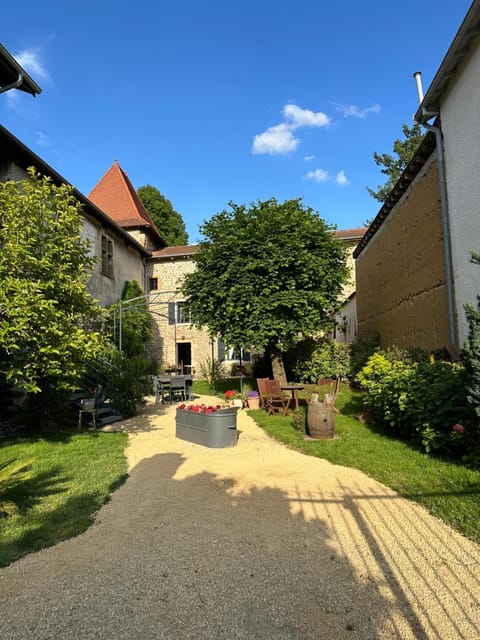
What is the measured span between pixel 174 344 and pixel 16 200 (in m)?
15.1

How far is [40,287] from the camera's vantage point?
508 cm

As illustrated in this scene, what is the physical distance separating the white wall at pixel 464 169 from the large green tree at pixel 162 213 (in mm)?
25722

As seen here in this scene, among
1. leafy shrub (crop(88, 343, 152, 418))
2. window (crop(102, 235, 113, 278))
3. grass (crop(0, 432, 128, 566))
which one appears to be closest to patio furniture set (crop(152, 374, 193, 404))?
leafy shrub (crop(88, 343, 152, 418))

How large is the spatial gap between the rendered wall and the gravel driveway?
548cm

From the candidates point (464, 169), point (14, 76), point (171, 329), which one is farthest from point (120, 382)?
point (171, 329)

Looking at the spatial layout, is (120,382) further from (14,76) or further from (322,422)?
(14,76)

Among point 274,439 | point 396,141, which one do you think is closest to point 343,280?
point 274,439

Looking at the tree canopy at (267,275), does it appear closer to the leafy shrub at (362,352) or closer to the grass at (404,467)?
the leafy shrub at (362,352)

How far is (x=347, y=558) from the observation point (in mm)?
2748

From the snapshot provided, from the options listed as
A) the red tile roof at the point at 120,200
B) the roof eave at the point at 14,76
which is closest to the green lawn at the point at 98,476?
the roof eave at the point at 14,76

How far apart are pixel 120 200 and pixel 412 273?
1801 cm

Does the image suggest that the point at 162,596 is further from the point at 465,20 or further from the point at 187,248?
the point at 187,248

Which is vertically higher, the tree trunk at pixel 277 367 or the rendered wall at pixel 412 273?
the rendered wall at pixel 412 273

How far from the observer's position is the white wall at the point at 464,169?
6.23 meters
